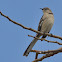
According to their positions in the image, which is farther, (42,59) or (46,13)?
(46,13)

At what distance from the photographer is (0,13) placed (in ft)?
8.51

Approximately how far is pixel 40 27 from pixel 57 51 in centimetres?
342

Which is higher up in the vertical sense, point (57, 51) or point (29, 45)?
point (57, 51)

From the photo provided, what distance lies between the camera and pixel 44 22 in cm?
566

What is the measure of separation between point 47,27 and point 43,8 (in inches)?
56.7

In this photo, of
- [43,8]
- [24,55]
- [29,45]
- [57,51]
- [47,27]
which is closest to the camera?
[57,51]

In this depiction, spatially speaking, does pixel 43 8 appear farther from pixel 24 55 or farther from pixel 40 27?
pixel 24 55

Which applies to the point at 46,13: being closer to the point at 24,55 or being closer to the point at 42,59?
the point at 24,55

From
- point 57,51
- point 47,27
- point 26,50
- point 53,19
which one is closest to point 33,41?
point 26,50

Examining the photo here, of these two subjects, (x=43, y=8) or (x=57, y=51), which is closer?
(x=57, y=51)

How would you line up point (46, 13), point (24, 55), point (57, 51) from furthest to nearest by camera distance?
point (46, 13)
point (24, 55)
point (57, 51)

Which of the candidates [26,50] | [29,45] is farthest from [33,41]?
[26,50]

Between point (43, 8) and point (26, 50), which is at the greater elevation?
point (43, 8)

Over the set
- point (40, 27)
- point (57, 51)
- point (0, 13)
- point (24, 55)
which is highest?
point (0, 13)
